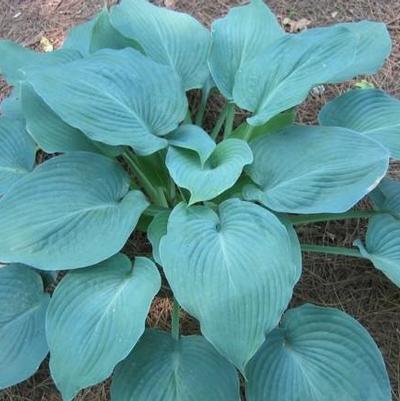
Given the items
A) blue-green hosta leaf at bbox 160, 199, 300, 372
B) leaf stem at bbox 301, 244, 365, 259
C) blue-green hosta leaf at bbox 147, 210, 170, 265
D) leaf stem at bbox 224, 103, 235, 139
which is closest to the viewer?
blue-green hosta leaf at bbox 160, 199, 300, 372

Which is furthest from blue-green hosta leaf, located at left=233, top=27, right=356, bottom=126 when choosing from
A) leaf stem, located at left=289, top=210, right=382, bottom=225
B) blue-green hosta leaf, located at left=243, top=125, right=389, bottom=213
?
leaf stem, located at left=289, top=210, right=382, bottom=225

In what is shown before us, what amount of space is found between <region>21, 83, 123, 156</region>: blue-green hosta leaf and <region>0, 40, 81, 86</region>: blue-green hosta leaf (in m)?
0.20

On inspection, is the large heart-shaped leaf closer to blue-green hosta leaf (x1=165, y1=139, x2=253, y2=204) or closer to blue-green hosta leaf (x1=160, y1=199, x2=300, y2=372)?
blue-green hosta leaf (x1=165, y1=139, x2=253, y2=204)

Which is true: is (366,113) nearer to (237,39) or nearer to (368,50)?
(368,50)

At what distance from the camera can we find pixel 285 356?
5.55 ft

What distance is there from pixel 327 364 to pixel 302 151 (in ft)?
2.00

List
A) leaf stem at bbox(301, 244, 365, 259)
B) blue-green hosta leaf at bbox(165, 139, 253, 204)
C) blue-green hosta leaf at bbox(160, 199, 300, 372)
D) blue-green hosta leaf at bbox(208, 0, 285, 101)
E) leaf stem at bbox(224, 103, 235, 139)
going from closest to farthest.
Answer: blue-green hosta leaf at bbox(160, 199, 300, 372)
blue-green hosta leaf at bbox(165, 139, 253, 204)
leaf stem at bbox(301, 244, 365, 259)
blue-green hosta leaf at bbox(208, 0, 285, 101)
leaf stem at bbox(224, 103, 235, 139)


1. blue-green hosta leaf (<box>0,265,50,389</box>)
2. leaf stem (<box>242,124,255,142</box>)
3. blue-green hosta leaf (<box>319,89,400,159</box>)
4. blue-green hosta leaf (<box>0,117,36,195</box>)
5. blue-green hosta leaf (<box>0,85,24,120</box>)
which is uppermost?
blue-green hosta leaf (<box>0,85,24,120</box>)

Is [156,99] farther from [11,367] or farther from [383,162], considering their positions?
[11,367]

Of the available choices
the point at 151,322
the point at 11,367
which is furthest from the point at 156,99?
the point at 11,367

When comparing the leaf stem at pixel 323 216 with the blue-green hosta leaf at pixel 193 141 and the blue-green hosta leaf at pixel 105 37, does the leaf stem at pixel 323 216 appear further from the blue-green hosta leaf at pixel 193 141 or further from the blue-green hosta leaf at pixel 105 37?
the blue-green hosta leaf at pixel 105 37

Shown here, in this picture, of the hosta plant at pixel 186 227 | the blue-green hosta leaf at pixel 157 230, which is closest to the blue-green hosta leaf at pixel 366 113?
the hosta plant at pixel 186 227

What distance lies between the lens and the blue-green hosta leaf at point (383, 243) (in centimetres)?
177

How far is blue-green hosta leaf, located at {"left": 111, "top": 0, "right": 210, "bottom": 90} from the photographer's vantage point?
2053 mm
